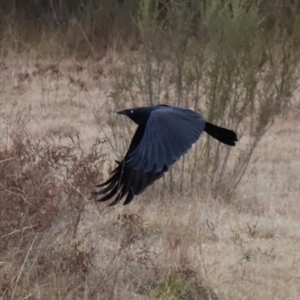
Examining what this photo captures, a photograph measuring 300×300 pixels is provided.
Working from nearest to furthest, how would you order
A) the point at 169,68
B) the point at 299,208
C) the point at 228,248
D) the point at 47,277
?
the point at 47,277 → the point at 228,248 → the point at 299,208 → the point at 169,68

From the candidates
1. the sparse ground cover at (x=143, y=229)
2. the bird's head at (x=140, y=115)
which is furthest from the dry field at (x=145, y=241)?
the bird's head at (x=140, y=115)

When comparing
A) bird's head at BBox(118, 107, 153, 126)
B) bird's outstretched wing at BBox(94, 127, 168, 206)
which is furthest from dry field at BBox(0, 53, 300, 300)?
bird's head at BBox(118, 107, 153, 126)

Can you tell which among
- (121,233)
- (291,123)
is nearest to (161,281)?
(121,233)

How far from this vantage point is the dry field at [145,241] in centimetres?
328

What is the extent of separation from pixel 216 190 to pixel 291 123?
271 cm

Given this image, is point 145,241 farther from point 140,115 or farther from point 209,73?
point 209,73

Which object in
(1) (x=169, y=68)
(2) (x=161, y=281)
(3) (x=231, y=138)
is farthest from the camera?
(1) (x=169, y=68)

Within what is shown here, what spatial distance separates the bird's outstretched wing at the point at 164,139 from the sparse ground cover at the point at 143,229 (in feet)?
1.16

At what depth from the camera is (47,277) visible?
3314mm

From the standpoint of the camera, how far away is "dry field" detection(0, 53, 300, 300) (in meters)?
3.28

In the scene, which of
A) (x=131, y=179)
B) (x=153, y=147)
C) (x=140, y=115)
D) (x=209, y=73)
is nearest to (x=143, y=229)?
(x=140, y=115)

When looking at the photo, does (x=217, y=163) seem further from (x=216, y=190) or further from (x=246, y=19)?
(x=246, y=19)

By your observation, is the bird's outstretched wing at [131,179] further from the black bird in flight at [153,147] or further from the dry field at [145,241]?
the dry field at [145,241]

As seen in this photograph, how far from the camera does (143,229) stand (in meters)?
4.30
